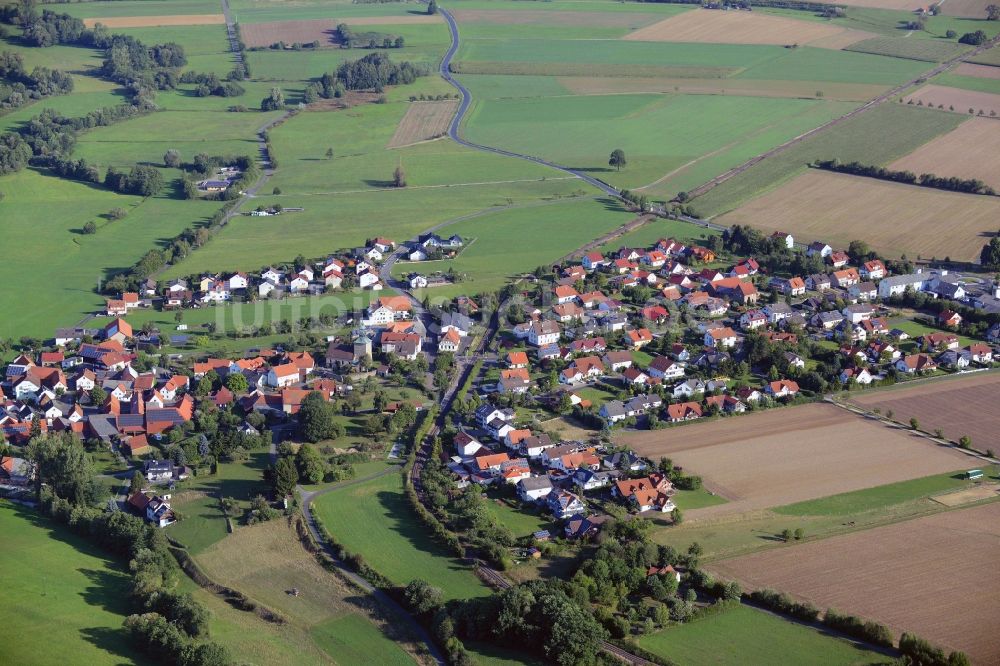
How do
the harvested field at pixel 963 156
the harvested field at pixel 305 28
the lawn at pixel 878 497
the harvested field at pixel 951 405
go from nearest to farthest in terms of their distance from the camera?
the lawn at pixel 878 497
the harvested field at pixel 951 405
the harvested field at pixel 963 156
the harvested field at pixel 305 28

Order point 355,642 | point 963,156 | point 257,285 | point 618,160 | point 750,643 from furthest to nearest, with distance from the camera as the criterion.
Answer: point 963,156
point 618,160
point 257,285
point 355,642
point 750,643

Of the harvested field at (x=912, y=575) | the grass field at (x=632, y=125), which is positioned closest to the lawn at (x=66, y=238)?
the grass field at (x=632, y=125)

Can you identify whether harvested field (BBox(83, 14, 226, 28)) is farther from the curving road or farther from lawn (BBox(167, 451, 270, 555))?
lawn (BBox(167, 451, 270, 555))

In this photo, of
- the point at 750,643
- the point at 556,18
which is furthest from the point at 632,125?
the point at 750,643

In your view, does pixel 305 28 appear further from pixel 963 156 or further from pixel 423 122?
pixel 963 156

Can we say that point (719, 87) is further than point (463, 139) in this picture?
Yes

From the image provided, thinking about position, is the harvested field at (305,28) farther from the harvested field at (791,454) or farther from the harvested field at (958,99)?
the harvested field at (791,454)
